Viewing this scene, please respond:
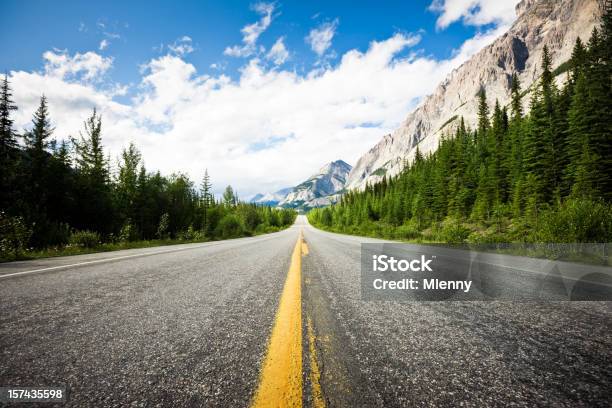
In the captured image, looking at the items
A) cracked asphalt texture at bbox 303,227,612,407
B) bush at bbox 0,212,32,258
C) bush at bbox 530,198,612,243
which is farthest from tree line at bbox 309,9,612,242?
bush at bbox 0,212,32,258

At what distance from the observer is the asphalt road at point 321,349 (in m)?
1.10

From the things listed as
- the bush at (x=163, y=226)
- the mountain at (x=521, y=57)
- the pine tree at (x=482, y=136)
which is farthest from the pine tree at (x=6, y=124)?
the mountain at (x=521, y=57)

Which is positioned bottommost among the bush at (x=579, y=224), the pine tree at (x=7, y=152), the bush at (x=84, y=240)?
the bush at (x=84, y=240)

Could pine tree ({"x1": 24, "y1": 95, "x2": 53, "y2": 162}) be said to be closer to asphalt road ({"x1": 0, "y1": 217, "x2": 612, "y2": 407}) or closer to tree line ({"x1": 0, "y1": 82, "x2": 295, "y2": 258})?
tree line ({"x1": 0, "y1": 82, "x2": 295, "y2": 258})

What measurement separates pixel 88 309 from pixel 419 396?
110 inches

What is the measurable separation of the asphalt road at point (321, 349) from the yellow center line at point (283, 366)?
5 centimetres

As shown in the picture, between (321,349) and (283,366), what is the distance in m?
0.32

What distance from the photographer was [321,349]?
1.53 meters

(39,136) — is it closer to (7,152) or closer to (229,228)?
(7,152)

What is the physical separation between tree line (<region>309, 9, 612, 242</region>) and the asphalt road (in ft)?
26.8

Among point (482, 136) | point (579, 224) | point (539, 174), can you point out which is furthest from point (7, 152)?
point (482, 136)

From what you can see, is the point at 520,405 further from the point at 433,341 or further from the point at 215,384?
→ the point at 215,384

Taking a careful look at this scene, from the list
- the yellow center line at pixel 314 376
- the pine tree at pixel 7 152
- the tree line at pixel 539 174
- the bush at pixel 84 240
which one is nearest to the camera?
the yellow center line at pixel 314 376

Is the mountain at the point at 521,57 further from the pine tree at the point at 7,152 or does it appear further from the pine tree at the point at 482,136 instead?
the pine tree at the point at 7,152
